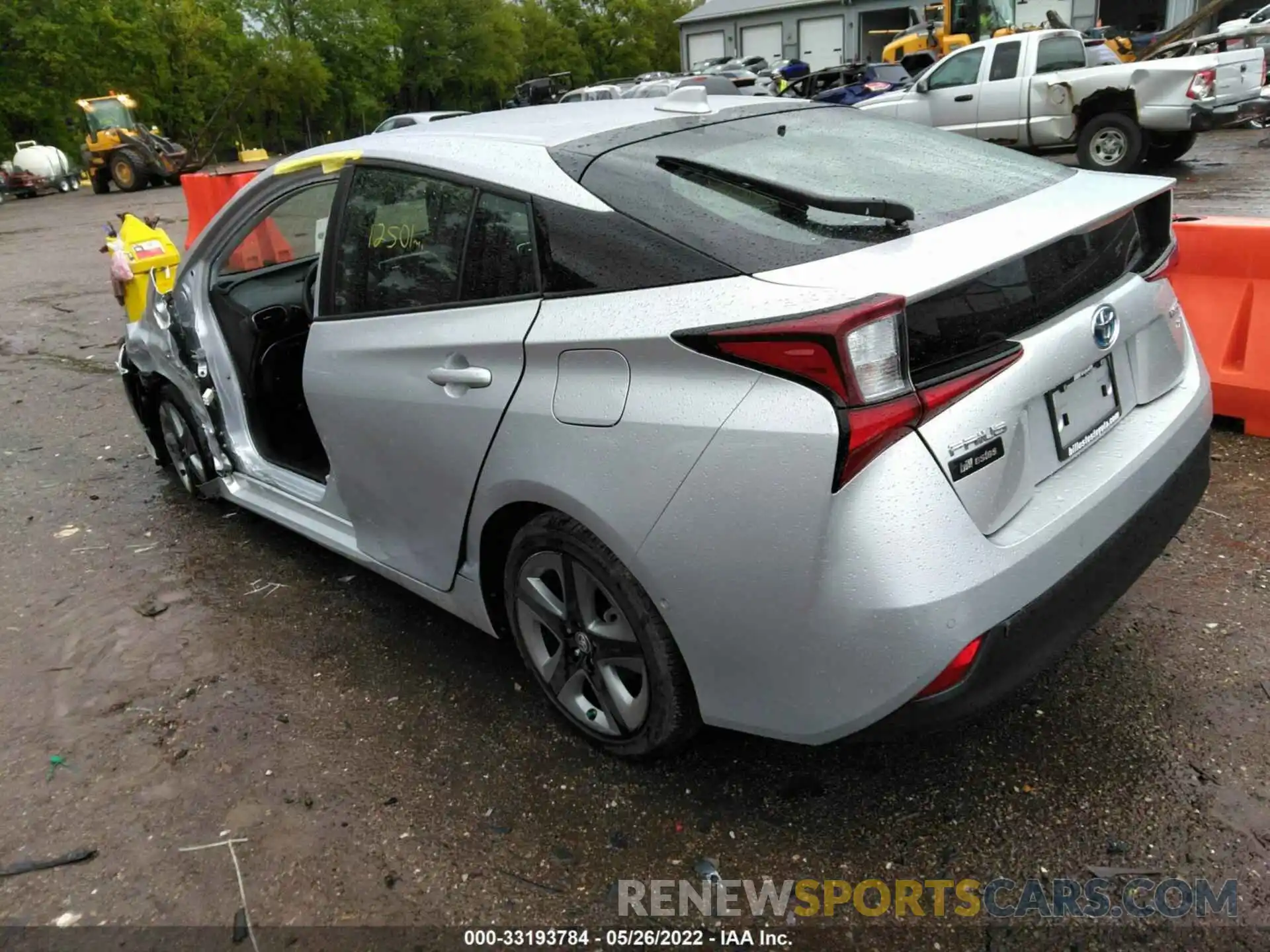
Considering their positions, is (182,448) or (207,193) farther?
(207,193)

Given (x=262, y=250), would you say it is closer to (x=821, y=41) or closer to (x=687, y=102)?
(x=687, y=102)

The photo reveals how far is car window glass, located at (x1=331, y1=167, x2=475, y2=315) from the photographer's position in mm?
2766

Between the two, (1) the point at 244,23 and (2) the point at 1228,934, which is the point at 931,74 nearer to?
(2) the point at 1228,934

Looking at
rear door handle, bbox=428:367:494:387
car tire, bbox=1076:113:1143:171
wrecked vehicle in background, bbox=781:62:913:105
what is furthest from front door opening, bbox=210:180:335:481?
wrecked vehicle in background, bbox=781:62:913:105

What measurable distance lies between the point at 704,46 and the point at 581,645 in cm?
5382

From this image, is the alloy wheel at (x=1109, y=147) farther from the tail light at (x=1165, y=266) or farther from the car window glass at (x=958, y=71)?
the tail light at (x=1165, y=266)

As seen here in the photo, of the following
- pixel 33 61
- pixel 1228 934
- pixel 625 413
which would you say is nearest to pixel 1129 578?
pixel 1228 934

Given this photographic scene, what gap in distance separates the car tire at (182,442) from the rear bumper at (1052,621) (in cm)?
345

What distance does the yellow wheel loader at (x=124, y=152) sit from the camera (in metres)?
29.7

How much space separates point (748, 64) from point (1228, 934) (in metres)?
36.4

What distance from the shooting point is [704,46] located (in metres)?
50.9

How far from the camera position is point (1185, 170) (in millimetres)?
13367

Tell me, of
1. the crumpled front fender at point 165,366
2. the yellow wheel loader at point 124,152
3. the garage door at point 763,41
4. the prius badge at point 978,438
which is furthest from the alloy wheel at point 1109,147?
the garage door at point 763,41

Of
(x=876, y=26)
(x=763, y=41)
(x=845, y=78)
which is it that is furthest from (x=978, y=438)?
(x=763, y=41)
